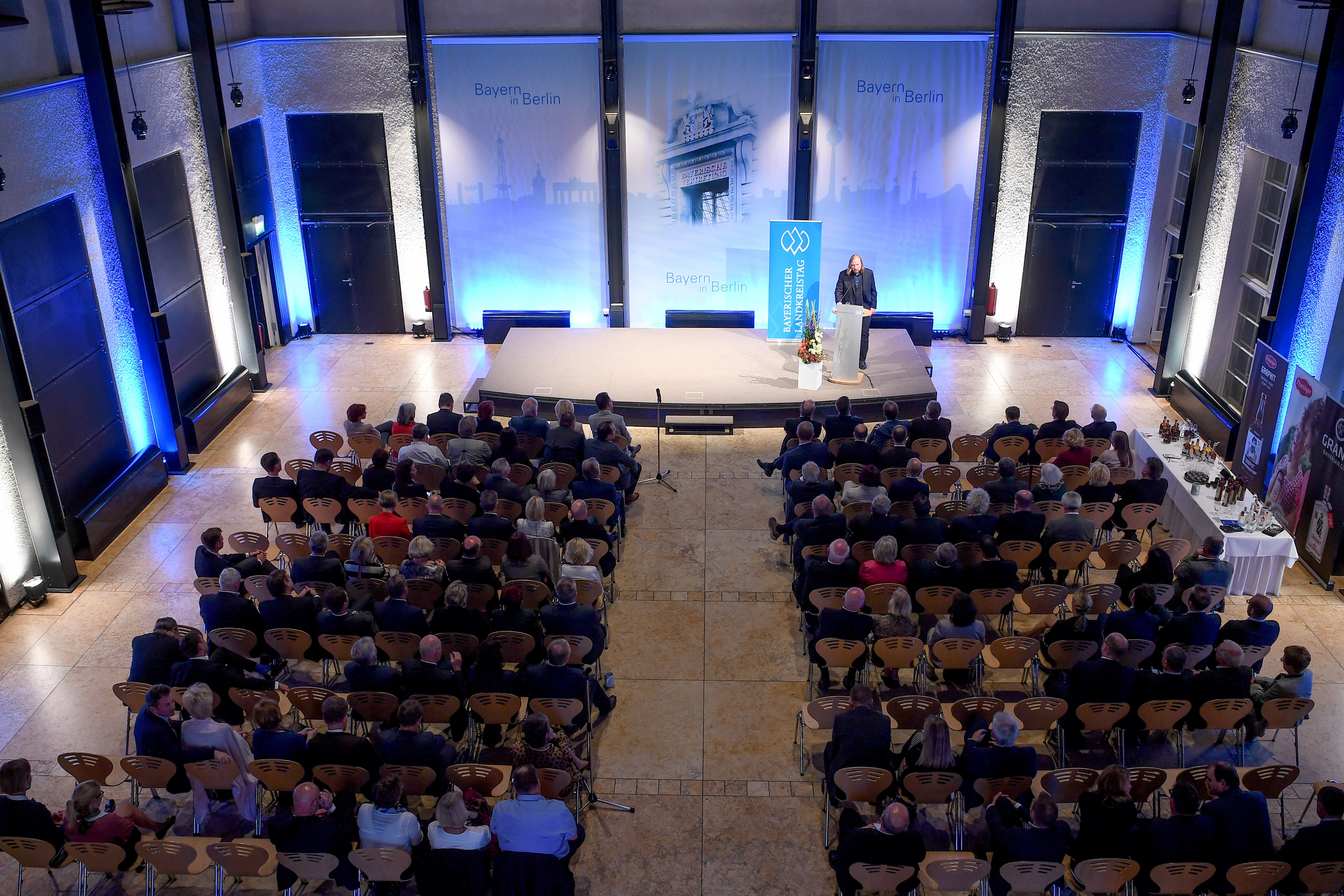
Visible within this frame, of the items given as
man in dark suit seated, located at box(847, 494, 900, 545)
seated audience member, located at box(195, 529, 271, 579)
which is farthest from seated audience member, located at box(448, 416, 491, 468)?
man in dark suit seated, located at box(847, 494, 900, 545)

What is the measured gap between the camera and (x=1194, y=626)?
8164 mm

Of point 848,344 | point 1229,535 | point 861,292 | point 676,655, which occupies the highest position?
point 861,292

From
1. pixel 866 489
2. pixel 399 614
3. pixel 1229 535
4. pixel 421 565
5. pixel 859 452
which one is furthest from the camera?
pixel 859 452

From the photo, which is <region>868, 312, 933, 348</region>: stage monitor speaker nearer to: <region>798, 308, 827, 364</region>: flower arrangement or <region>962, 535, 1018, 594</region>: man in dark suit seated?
<region>798, 308, 827, 364</region>: flower arrangement

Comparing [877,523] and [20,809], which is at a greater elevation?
[877,523]

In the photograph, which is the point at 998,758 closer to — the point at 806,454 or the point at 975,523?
the point at 975,523

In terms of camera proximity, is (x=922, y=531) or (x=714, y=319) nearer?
(x=922, y=531)

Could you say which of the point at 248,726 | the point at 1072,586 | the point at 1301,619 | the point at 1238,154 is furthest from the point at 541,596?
the point at 1238,154

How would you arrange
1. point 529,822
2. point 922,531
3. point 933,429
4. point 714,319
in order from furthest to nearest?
point 714,319
point 933,429
point 922,531
point 529,822

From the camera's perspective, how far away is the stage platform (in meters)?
13.7

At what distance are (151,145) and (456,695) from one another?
855 cm

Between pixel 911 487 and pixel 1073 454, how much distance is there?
206 cm

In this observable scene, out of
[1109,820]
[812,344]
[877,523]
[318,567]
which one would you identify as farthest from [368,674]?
[812,344]

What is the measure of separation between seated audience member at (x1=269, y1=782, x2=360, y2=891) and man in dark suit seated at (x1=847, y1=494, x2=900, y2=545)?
4.85 meters
